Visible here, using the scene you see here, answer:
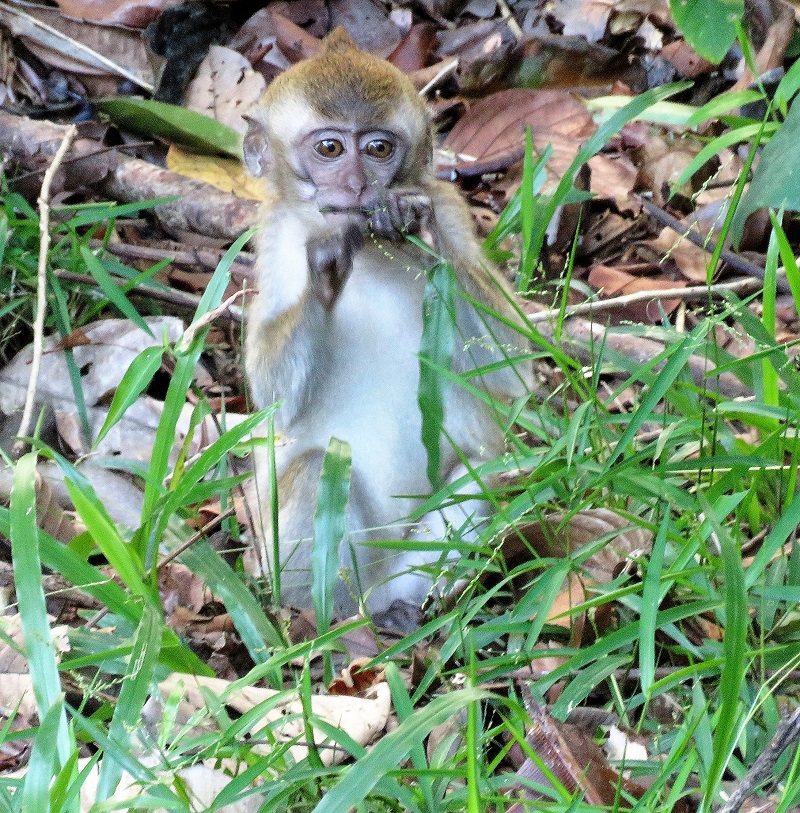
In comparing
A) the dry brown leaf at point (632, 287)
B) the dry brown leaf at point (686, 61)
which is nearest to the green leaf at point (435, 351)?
the dry brown leaf at point (632, 287)

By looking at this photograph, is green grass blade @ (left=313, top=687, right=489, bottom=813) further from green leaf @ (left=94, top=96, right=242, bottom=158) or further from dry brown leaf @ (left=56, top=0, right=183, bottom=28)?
dry brown leaf @ (left=56, top=0, right=183, bottom=28)

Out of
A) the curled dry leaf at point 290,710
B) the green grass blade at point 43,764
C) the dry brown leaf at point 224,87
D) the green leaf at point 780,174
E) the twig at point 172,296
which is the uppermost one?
the green leaf at point 780,174

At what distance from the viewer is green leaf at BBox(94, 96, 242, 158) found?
6113mm

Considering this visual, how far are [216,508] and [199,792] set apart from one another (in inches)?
80.8

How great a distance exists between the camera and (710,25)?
3598 millimetres

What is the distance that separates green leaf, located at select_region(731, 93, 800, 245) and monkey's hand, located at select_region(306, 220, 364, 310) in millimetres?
1231

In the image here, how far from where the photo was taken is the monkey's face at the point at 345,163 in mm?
3852

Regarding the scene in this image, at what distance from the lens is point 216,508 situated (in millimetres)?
4434

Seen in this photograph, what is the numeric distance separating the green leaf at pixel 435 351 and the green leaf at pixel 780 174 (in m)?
0.81

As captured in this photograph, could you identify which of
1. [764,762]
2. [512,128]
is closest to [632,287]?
[512,128]

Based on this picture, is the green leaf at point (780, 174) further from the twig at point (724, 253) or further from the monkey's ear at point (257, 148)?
the monkey's ear at point (257, 148)

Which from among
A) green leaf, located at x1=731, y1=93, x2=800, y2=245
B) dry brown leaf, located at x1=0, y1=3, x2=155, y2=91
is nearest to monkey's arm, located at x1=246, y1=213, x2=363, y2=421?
green leaf, located at x1=731, y1=93, x2=800, y2=245

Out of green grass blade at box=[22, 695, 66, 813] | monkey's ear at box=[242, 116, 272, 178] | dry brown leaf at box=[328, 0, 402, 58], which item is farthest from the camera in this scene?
dry brown leaf at box=[328, 0, 402, 58]

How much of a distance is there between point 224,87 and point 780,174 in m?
4.61
